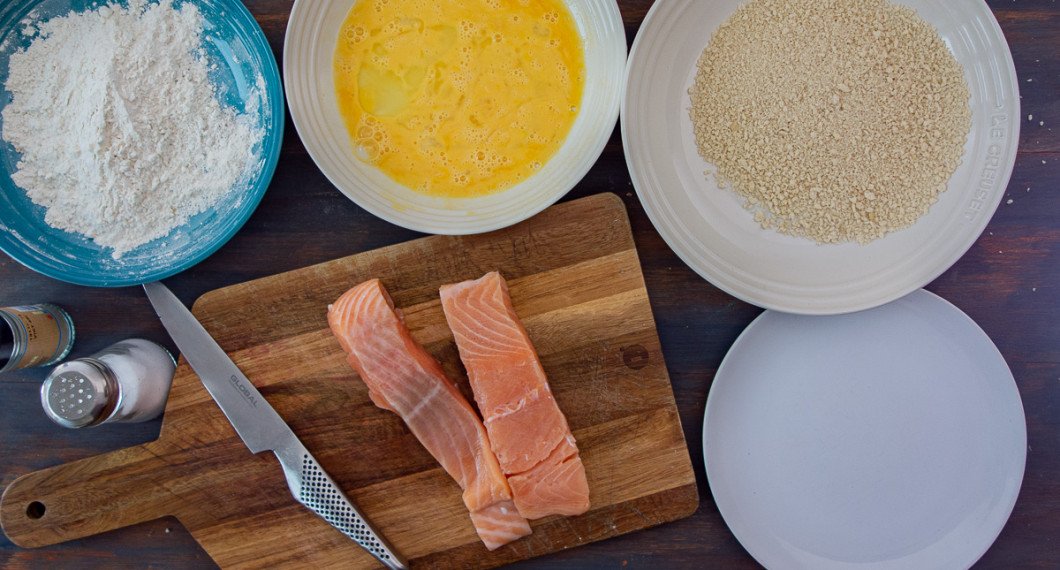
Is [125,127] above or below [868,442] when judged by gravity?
above

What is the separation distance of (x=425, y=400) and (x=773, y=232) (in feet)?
3.37

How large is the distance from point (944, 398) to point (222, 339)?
6.50 ft

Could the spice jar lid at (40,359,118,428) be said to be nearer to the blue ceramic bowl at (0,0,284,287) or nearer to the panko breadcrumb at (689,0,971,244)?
the blue ceramic bowl at (0,0,284,287)

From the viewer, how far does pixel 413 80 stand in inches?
64.4

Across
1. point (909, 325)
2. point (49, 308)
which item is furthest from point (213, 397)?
point (909, 325)

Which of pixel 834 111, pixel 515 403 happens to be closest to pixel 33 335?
pixel 515 403

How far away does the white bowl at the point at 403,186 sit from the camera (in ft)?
5.14

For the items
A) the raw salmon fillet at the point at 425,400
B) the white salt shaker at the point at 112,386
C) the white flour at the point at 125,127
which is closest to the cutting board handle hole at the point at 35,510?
the white salt shaker at the point at 112,386

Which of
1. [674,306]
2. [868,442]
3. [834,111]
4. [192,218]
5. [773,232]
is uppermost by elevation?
[192,218]

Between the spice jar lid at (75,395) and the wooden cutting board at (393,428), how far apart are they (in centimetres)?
21

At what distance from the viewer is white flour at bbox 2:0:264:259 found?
1564 mm

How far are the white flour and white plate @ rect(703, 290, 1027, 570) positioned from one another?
1484 mm

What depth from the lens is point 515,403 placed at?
162 centimetres

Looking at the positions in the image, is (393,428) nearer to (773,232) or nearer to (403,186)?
(403,186)
